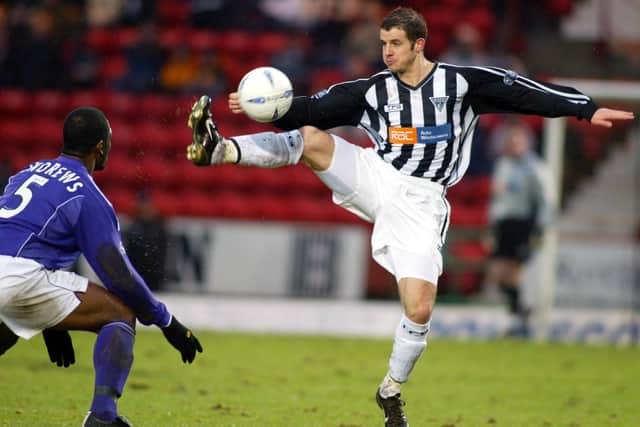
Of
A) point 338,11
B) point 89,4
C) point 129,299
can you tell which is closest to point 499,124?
point 338,11

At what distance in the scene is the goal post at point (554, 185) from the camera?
12.3m

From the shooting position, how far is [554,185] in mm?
12992

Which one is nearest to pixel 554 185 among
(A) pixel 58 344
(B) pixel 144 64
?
(B) pixel 144 64

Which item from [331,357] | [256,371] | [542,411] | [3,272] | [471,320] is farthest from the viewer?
[471,320]

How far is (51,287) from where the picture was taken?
17.3 feet

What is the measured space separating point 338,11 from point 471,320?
5.31m

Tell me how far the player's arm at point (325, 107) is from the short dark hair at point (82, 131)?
1211 mm

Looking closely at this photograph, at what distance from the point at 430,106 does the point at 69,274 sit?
2.23 m

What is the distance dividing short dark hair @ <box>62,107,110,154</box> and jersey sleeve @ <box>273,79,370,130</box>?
3.97ft

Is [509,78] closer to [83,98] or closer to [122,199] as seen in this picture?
[122,199]

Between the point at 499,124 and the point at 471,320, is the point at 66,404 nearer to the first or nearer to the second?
the point at 471,320

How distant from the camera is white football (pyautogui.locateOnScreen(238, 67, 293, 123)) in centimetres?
601

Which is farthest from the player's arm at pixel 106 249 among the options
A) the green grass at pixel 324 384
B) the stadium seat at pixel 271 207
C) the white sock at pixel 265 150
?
the stadium seat at pixel 271 207

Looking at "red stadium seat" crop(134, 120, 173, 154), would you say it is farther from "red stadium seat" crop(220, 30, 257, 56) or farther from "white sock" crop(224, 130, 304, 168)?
"white sock" crop(224, 130, 304, 168)
